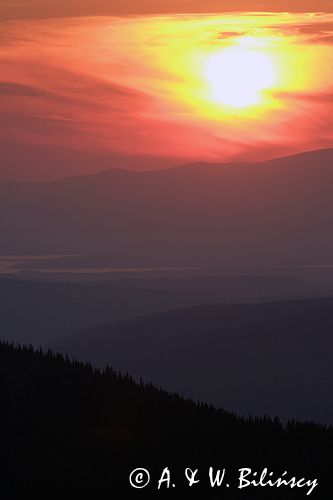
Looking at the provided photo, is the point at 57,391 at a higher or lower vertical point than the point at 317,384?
higher

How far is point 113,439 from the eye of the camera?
35.2 m

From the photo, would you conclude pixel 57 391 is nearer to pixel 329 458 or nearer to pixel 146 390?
pixel 146 390

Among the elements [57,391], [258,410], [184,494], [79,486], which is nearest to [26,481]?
[79,486]

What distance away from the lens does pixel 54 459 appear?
33844 mm

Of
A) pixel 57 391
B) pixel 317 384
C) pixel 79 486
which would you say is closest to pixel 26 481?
pixel 79 486

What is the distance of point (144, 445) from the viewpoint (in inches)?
1388

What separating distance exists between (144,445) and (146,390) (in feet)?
15.5

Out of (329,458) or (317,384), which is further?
(317,384)

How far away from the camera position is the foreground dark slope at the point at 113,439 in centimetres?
3241

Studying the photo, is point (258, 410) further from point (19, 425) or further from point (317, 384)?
point (19, 425)

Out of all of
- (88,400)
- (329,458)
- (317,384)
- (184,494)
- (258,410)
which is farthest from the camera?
(317,384)

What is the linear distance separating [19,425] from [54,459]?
109 inches

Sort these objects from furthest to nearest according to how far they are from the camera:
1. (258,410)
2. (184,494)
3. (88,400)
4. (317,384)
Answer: (317,384)
(258,410)
(88,400)
(184,494)

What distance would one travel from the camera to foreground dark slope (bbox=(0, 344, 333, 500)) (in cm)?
3241
